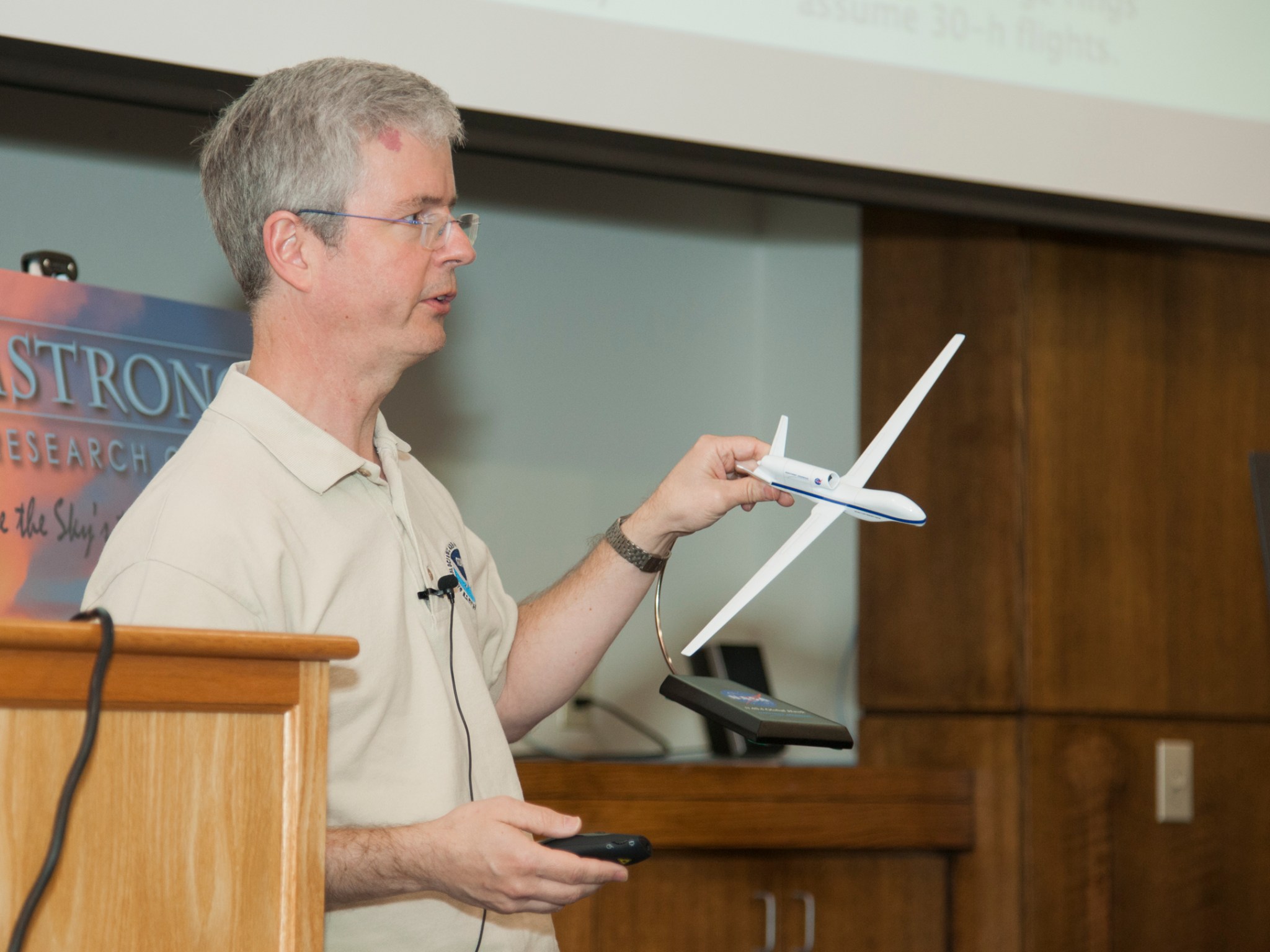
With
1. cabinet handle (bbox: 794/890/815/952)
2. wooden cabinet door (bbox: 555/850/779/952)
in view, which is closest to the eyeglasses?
wooden cabinet door (bbox: 555/850/779/952)

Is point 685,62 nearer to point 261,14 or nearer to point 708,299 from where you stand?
point 261,14

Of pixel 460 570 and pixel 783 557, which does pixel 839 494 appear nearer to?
pixel 783 557

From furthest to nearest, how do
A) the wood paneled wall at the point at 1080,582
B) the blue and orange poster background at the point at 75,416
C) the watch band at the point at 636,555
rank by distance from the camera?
the wood paneled wall at the point at 1080,582 → the blue and orange poster background at the point at 75,416 → the watch band at the point at 636,555

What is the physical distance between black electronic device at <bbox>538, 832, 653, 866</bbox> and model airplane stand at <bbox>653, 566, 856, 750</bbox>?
0.15 meters

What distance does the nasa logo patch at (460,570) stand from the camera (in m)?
1.34

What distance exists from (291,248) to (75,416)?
0.57 metres

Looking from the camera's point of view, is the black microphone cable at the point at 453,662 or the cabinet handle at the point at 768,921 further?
the cabinet handle at the point at 768,921

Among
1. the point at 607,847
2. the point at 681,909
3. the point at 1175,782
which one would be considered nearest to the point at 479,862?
the point at 607,847

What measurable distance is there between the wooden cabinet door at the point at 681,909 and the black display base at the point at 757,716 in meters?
0.93

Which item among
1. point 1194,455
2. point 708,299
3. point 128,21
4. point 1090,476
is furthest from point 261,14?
point 1194,455

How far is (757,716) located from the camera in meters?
1.16

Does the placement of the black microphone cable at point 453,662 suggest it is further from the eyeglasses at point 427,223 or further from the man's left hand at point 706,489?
the eyeglasses at point 427,223

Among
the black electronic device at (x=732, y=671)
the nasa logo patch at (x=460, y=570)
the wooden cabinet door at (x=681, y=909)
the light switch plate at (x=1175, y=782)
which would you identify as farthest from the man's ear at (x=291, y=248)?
the light switch plate at (x=1175, y=782)

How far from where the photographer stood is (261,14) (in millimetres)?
1744
